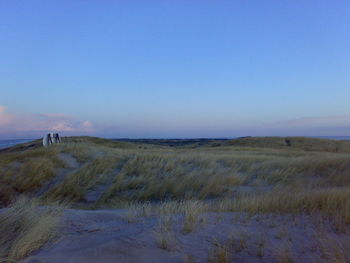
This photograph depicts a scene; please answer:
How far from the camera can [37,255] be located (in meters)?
3.02

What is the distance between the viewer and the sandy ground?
3059mm

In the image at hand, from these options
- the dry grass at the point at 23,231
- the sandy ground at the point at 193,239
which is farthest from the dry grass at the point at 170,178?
the dry grass at the point at 23,231

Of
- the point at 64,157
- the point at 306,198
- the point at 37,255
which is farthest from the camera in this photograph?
the point at 64,157

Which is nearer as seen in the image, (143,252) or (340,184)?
(143,252)

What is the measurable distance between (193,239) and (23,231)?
2.33m

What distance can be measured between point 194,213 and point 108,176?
278 inches

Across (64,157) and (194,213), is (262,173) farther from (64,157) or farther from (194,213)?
(64,157)

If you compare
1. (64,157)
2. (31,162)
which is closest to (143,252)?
(31,162)

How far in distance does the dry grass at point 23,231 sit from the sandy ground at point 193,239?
0.15 meters

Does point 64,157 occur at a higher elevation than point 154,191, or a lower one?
higher

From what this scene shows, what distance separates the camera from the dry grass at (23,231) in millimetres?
3037

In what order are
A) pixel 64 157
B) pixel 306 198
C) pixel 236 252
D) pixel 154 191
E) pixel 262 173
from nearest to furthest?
1. pixel 236 252
2. pixel 306 198
3. pixel 154 191
4. pixel 262 173
5. pixel 64 157

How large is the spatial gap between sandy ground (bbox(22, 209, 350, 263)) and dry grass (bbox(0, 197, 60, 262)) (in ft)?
0.48

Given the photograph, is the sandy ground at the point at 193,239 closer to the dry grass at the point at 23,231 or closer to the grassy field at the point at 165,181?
the dry grass at the point at 23,231
